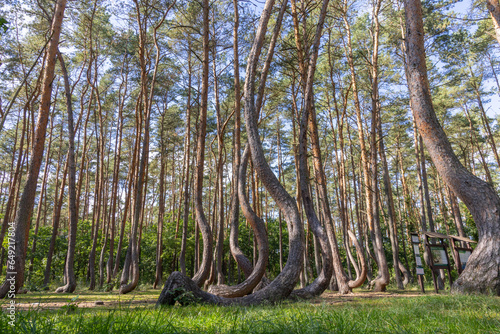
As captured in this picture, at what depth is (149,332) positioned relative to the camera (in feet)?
5.51

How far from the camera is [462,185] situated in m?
5.15

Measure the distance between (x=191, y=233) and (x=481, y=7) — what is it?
1907cm

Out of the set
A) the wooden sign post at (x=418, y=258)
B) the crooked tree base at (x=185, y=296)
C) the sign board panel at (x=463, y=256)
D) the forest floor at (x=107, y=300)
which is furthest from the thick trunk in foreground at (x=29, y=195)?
the sign board panel at (x=463, y=256)

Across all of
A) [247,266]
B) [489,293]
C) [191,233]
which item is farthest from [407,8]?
[191,233]

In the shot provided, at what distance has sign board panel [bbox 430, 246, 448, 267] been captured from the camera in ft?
27.6

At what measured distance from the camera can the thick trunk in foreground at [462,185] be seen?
4.58 metres

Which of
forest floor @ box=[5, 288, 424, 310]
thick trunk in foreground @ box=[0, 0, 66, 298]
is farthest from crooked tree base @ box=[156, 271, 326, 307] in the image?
thick trunk in foreground @ box=[0, 0, 66, 298]

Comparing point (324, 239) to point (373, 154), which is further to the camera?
point (373, 154)

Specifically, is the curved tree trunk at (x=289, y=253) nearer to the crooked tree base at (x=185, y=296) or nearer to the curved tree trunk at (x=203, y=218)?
the crooked tree base at (x=185, y=296)

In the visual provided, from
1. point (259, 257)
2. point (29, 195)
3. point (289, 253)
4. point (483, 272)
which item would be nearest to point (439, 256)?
point (483, 272)

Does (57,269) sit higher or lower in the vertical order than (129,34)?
lower

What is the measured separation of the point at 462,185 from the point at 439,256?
14.9 ft

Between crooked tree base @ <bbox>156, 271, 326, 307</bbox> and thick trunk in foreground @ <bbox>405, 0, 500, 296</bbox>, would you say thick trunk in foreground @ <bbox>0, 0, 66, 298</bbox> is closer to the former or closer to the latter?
crooked tree base @ <bbox>156, 271, 326, 307</bbox>

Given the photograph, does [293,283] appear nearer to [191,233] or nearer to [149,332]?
[149,332]
